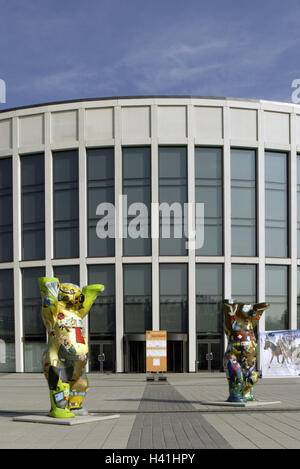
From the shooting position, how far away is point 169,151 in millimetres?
40250

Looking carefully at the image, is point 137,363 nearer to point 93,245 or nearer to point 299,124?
point 93,245

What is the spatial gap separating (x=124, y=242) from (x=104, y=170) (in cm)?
452

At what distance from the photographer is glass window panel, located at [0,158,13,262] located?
137ft

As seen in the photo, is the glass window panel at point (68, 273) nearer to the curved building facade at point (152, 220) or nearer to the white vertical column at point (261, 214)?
the curved building facade at point (152, 220)

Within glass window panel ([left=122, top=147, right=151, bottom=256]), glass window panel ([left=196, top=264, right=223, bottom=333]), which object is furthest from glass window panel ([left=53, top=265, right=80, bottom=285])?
glass window panel ([left=196, top=264, right=223, bottom=333])

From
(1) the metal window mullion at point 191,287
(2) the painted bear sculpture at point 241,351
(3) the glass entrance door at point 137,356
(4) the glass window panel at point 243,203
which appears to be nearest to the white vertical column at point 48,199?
(3) the glass entrance door at point 137,356

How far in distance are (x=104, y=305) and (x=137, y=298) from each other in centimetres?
200

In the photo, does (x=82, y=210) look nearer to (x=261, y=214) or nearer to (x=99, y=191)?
(x=99, y=191)

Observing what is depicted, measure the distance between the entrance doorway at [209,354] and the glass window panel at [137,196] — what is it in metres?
6.22

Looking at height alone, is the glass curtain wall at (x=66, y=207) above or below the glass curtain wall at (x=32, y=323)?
above

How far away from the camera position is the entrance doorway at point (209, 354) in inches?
1545
